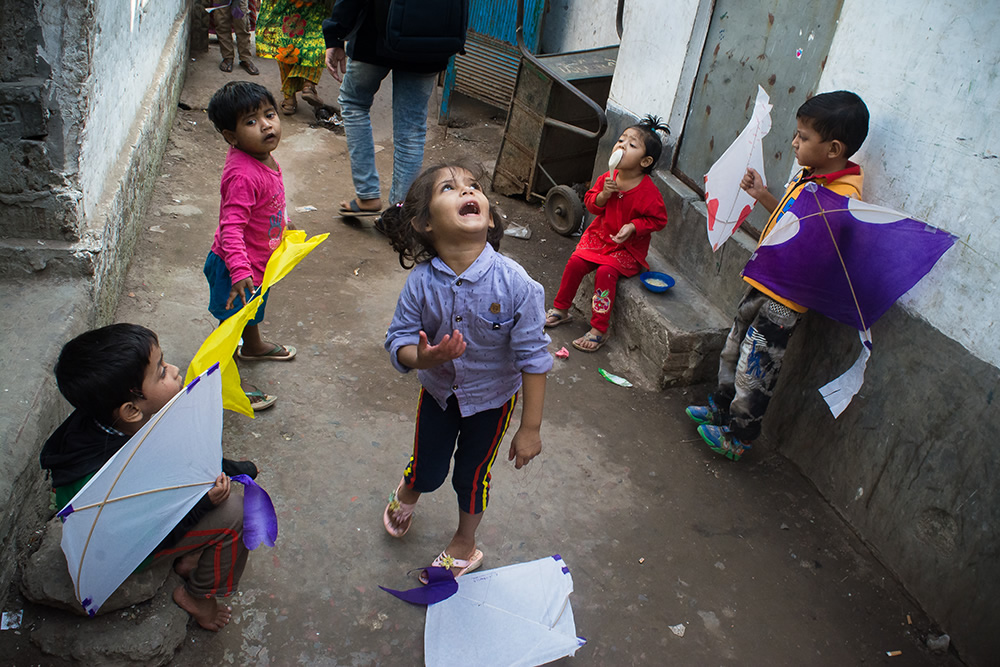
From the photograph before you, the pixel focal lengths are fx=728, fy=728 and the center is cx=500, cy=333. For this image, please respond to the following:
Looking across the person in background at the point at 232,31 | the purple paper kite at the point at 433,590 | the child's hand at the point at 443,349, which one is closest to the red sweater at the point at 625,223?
the purple paper kite at the point at 433,590

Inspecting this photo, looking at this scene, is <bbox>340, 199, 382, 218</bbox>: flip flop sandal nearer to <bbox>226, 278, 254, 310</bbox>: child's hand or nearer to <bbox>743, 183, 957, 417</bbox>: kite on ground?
<bbox>226, 278, 254, 310</bbox>: child's hand

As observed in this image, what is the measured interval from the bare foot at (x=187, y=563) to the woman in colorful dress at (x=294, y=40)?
530 centimetres

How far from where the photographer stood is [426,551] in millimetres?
2551

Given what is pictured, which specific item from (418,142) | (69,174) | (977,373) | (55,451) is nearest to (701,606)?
(977,373)

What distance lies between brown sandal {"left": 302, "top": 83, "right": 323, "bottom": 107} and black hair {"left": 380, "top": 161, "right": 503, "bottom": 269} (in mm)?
4837

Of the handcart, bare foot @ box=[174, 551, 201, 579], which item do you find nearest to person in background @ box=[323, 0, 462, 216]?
the handcart

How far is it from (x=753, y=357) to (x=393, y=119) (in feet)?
8.93

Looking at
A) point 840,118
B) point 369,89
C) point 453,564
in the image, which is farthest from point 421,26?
point 453,564

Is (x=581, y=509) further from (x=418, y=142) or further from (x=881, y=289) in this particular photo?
(x=418, y=142)

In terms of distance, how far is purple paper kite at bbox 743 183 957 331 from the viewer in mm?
2490

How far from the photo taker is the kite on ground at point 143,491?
153cm

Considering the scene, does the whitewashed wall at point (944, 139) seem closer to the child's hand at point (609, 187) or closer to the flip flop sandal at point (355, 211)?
the child's hand at point (609, 187)

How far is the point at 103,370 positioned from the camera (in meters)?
1.67

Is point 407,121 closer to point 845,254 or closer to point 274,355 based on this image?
point 274,355
